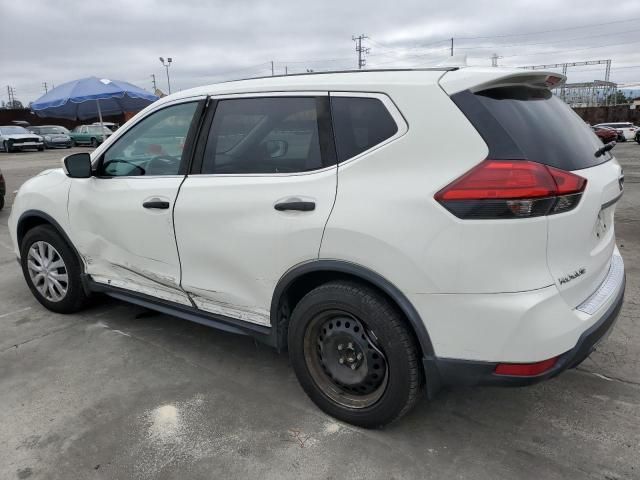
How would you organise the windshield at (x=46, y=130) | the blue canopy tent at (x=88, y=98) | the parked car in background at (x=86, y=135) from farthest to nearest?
the parked car in background at (x=86, y=135) → the windshield at (x=46, y=130) → the blue canopy tent at (x=88, y=98)


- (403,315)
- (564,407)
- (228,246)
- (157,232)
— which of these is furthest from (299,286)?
(564,407)

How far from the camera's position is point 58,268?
13.3ft

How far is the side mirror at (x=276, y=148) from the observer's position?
2.70 meters

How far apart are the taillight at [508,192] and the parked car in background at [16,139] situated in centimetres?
3117

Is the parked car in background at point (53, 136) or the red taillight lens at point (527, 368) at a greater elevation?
the parked car in background at point (53, 136)

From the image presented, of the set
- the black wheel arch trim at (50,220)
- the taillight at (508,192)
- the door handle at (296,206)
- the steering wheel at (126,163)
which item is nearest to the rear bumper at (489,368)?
the taillight at (508,192)

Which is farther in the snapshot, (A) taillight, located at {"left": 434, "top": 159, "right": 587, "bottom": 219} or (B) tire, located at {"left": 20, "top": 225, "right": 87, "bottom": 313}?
(B) tire, located at {"left": 20, "top": 225, "right": 87, "bottom": 313}

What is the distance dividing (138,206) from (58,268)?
1310 millimetres

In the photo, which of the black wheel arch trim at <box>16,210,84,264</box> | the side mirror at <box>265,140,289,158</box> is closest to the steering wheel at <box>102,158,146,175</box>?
the black wheel arch trim at <box>16,210,84,264</box>

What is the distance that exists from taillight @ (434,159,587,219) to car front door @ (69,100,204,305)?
1.72 meters

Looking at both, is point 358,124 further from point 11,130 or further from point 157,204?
point 11,130

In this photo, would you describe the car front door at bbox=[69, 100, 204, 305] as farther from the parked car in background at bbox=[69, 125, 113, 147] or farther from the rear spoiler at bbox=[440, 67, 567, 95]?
the parked car in background at bbox=[69, 125, 113, 147]

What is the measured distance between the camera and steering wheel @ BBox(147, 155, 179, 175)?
3170 mm

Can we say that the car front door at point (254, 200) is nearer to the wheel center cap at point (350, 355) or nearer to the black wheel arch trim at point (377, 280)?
the black wheel arch trim at point (377, 280)
